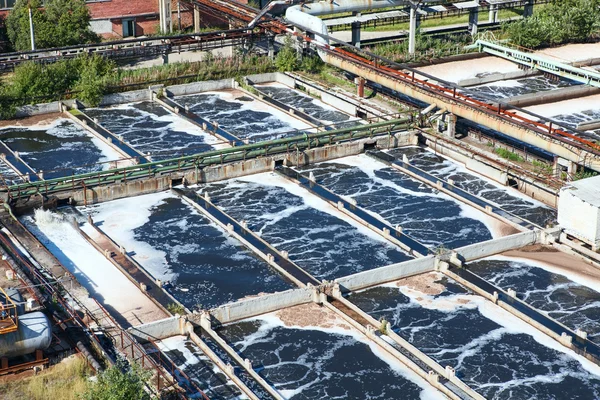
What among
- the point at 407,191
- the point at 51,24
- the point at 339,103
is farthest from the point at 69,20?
the point at 407,191

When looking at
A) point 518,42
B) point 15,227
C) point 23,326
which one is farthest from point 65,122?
point 518,42

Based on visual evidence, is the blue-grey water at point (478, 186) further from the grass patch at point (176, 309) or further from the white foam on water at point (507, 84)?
the grass patch at point (176, 309)

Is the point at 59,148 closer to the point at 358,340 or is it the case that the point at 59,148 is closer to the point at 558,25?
the point at 358,340

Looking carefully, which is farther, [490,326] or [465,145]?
[465,145]

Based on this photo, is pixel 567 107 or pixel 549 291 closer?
pixel 549 291

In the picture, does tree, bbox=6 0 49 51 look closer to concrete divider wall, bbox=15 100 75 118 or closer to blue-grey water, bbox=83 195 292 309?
concrete divider wall, bbox=15 100 75 118

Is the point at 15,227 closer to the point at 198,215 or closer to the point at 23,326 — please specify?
the point at 198,215
